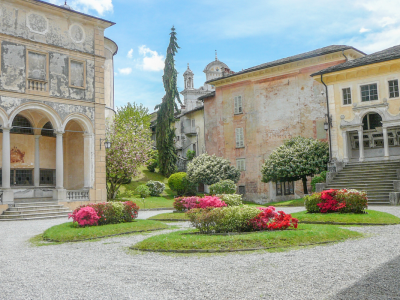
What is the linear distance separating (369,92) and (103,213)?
61.4ft

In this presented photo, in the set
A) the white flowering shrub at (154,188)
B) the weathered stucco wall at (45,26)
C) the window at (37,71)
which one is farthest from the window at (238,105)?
the window at (37,71)

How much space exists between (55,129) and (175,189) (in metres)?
14.1

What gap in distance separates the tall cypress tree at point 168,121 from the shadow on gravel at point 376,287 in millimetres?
36261

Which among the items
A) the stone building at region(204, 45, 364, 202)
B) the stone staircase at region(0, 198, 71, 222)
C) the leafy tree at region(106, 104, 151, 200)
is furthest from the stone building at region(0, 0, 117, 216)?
the stone building at region(204, 45, 364, 202)

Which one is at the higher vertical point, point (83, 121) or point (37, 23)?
point (37, 23)

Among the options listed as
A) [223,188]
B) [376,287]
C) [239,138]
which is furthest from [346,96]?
[376,287]

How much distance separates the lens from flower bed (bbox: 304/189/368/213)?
14.4 m

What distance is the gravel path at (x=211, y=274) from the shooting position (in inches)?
217

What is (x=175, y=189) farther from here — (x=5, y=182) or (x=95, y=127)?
(x=5, y=182)

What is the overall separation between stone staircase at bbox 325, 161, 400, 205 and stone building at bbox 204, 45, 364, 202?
279 inches

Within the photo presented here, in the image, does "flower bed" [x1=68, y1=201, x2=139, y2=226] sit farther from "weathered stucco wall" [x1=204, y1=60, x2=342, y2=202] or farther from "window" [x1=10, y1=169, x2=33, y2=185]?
"weathered stucco wall" [x1=204, y1=60, x2=342, y2=202]

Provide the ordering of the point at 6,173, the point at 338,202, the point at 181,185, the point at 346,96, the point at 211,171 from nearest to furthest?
the point at 338,202 → the point at 6,173 → the point at 346,96 → the point at 211,171 → the point at 181,185

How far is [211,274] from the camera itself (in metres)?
6.57

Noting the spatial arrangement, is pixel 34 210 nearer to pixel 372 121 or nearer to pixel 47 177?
pixel 47 177
